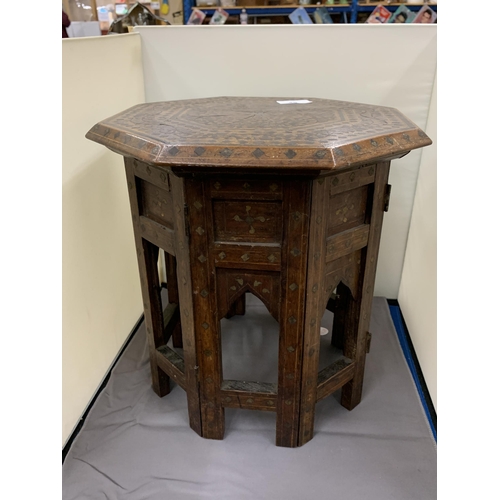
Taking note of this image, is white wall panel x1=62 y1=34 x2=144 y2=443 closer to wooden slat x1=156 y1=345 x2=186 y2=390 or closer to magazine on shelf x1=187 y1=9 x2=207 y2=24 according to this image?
wooden slat x1=156 y1=345 x2=186 y2=390

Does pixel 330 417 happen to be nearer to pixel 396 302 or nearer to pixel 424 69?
pixel 396 302

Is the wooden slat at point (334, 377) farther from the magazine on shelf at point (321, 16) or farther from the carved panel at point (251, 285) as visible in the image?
the magazine on shelf at point (321, 16)

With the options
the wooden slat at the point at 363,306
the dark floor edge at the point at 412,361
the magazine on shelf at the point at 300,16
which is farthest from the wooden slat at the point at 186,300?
the magazine on shelf at the point at 300,16

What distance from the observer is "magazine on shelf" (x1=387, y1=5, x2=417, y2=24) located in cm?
313

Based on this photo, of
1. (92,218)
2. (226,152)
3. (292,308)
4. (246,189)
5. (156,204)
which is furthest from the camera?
(92,218)

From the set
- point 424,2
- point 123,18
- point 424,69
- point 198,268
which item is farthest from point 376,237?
point 424,2

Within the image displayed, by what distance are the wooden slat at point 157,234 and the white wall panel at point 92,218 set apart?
0.25 meters

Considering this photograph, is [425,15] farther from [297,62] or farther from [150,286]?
[150,286]

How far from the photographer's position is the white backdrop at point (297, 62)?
5.68 feet

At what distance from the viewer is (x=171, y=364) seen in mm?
1479

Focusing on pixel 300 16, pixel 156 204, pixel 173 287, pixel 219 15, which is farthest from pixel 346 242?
pixel 219 15

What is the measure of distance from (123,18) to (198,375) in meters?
1.68

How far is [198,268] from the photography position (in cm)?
118

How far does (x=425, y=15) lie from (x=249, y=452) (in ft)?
10.5
